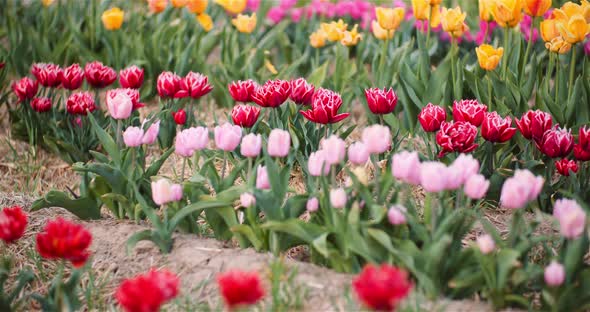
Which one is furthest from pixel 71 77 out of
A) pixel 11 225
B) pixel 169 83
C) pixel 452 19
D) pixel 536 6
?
pixel 536 6

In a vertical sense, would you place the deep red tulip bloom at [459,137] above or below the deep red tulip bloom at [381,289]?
below

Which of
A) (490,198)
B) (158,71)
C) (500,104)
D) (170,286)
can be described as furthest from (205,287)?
(158,71)

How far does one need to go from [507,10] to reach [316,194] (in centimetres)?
136

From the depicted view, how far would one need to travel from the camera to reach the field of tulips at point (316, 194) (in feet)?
6.86

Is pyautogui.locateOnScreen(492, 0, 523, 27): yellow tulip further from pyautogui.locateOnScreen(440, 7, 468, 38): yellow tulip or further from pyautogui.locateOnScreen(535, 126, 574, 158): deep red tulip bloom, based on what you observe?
pyautogui.locateOnScreen(535, 126, 574, 158): deep red tulip bloom

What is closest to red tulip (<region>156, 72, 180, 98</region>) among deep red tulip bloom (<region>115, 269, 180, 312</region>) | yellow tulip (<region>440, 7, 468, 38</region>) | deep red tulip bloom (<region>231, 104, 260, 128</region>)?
deep red tulip bloom (<region>231, 104, 260, 128</region>)

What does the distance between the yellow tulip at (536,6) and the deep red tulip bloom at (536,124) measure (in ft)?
2.29

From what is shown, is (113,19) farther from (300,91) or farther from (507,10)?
(507,10)

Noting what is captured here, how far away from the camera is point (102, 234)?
269 centimetres

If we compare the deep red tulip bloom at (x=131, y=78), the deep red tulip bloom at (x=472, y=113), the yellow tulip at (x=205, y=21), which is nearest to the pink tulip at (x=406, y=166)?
the deep red tulip bloom at (x=472, y=113)

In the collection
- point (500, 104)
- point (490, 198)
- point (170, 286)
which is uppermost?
point (170, 286)

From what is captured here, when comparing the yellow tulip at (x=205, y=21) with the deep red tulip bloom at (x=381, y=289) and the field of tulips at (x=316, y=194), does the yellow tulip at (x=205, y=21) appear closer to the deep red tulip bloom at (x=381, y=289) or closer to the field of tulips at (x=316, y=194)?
the field of tulips at (x=316, y=194)

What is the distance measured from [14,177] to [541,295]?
263 cm

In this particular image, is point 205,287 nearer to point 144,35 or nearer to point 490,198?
point 490,198
